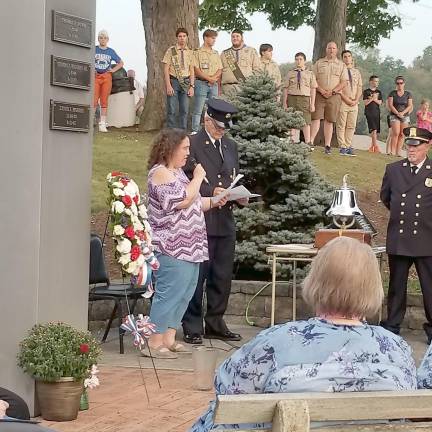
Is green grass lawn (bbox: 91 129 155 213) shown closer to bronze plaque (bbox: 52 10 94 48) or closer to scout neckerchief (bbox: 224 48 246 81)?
scout neckerchief (bbox: 224 48 246 81)

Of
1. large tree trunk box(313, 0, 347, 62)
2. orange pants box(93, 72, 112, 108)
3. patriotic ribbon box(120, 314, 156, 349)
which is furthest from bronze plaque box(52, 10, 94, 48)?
large tree trunk box(313, 0, 347, 62)

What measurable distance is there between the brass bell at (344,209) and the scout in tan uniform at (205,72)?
713cm

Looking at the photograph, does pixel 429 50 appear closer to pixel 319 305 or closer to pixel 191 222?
pixel 191 222

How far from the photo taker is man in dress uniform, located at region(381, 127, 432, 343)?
9.52 m

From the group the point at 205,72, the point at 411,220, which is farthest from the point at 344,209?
the point at 205,72

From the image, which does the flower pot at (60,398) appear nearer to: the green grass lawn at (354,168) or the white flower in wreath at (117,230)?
the white flower in wreath at (117,230)

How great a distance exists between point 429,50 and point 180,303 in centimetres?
6474

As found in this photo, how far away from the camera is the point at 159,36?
62.6 ft

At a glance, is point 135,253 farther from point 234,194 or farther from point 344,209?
point 344,209

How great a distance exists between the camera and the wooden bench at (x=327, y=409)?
10.9 ft

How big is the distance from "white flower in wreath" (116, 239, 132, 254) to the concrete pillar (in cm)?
38

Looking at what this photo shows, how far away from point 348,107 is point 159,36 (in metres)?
3.50

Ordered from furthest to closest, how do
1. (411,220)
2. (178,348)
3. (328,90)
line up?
1. (328,90)
2. (411,220)
3. (178,348)

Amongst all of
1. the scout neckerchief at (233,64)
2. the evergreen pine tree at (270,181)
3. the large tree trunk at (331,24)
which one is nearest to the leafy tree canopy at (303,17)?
the large tree trunk at (331,24)
